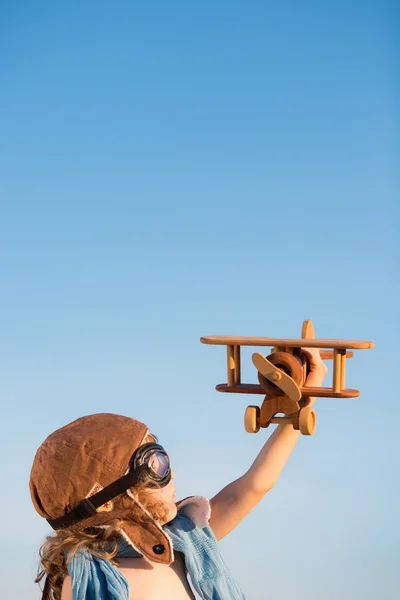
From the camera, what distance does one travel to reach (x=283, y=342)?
2.12 m

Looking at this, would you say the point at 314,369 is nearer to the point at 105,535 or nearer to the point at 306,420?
the point at 306,420

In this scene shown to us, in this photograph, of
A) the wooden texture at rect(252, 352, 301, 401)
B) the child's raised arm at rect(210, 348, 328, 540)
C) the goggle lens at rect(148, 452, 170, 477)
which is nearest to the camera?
the wooden texture at rect(252, 352, 301, 401)

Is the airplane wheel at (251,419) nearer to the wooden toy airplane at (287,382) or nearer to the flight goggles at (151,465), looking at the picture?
the wooden toy airplane at (287,382)

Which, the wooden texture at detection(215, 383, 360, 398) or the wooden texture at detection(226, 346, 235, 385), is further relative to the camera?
the wooden texture at detection(226, 346, 235, 385)

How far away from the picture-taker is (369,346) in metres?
2.07

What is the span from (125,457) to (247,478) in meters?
0.34

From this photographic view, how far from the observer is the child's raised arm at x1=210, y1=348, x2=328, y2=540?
228cm

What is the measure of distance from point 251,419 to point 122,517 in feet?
1.29

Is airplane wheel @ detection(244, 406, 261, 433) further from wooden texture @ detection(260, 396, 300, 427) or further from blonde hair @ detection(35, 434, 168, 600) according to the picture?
blonde hair @ detection(35, 434, 168, 600)

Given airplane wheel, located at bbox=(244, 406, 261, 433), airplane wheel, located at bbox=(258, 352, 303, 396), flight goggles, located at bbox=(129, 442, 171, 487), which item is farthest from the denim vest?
airplane wheel, located at bbox=(258, 352, 303, 396)

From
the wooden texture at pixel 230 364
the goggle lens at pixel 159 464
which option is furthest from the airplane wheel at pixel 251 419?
the goggle lens at pixel 159 464

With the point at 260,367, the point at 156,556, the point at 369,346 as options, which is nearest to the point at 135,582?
the point at 156,556

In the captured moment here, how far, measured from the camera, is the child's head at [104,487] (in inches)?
84.5

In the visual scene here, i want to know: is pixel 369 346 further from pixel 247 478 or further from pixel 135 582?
pixel 135 582
